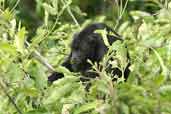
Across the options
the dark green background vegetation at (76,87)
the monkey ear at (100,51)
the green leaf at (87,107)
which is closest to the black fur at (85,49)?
the monkey ear at (100,51)

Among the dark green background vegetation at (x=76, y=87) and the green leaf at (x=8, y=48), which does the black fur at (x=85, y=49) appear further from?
the green leaf at (x=8, y=48)

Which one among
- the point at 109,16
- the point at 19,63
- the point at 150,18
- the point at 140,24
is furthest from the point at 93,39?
the point at 109,16

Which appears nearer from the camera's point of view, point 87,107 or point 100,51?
point 87,107

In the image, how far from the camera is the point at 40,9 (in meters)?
6.76

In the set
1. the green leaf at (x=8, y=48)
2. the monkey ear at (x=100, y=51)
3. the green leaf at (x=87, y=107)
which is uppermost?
the green leaf at (x=8, y=48)

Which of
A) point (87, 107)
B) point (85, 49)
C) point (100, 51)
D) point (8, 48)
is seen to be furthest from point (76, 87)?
point (85, 49)

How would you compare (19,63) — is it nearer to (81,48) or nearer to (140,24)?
(140,24)

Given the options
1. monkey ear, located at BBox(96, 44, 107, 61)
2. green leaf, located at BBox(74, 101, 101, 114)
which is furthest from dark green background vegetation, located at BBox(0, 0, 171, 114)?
monkey ear, located at BBox(96, 44, 107, 61)

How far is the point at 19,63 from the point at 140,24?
1.41 metres

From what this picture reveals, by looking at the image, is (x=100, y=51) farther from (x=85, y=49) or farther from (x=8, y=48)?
(x=8, y=48)

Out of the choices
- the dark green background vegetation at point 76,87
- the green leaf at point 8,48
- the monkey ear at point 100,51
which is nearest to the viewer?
the dark green background vegetation at point 76,87

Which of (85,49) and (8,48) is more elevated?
(8,48)

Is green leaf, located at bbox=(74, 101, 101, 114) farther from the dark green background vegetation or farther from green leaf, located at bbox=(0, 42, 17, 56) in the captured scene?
green leaf, located at bbox=(0, 42, 17, 56)

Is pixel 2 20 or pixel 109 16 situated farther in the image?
pixel 109 16
